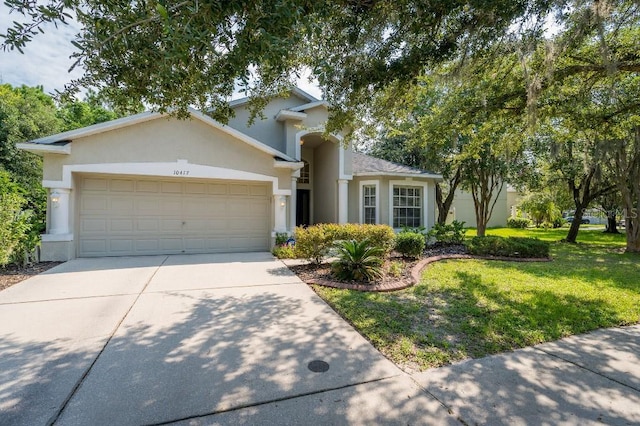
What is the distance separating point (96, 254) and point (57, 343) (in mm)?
6689

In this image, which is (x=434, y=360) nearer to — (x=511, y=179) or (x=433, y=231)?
(x=433, y=231)

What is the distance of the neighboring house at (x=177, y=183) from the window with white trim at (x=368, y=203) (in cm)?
27

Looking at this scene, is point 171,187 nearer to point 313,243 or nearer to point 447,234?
point 313,243

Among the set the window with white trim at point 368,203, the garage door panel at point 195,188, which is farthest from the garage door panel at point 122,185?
the window with white trim at point 368,203

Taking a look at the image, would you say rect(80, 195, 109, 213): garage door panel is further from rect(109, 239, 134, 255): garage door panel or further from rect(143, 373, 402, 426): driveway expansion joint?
rect(143, 373, 402, 426): driveway expansion joint

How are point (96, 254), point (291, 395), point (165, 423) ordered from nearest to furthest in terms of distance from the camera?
1. point (165, 423)
2. point (291, 395)
3. point (96, 254)

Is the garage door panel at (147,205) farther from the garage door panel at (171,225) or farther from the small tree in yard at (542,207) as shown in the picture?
the small tree in yard at (542,207)

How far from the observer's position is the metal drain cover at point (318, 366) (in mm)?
3066

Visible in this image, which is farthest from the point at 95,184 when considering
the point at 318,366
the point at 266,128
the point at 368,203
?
the point at 368,203

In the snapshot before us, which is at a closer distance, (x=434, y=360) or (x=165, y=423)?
(x=165, y=423)

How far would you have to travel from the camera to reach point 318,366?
3.14m

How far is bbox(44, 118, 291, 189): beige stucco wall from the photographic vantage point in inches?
333

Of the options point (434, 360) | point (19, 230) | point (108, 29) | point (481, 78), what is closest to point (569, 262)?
point (481, 78)

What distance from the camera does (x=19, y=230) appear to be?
294 inches
